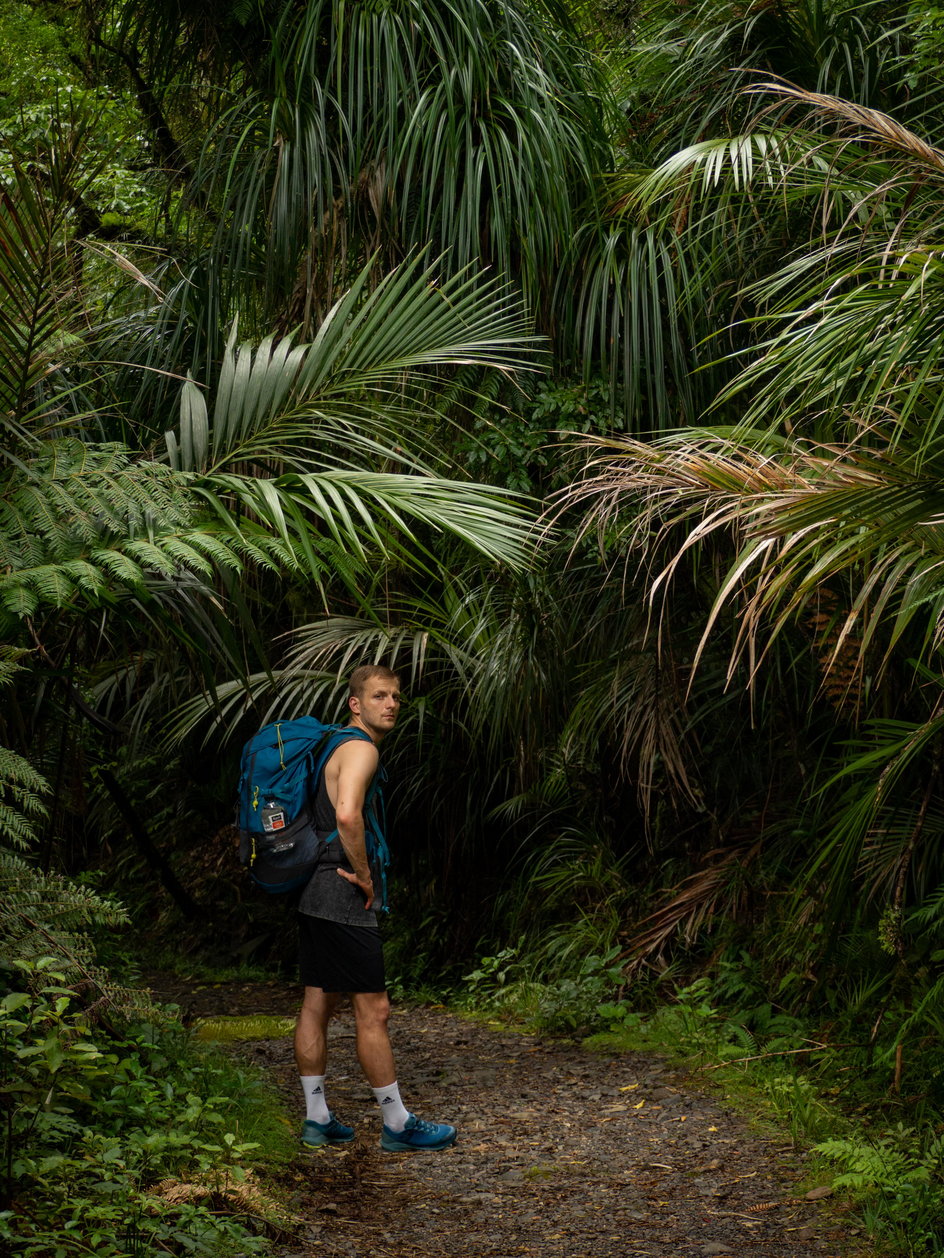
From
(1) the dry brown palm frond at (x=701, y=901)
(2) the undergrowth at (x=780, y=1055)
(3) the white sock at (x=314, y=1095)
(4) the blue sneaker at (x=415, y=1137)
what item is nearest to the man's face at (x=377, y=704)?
(3) the white sock at (x=314, y=1095)

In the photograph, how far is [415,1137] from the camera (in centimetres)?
439

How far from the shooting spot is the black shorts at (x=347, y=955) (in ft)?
14.0

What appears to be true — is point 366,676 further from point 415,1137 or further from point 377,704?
point 415,1137

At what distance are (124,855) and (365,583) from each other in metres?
4.67

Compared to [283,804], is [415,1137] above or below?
below

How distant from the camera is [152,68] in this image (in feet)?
22.8

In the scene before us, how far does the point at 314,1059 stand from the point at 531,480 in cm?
314

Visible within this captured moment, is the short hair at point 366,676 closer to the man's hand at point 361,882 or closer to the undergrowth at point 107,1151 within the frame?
the man's hand at point 361,882

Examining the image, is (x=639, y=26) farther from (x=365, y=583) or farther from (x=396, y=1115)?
(x=396, y=1115)

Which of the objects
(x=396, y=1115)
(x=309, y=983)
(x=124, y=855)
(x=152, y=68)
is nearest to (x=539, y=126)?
(x=152, y=68)

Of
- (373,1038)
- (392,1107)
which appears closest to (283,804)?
(373,1038)

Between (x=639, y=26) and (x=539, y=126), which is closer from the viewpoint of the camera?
(x=539, y=126)

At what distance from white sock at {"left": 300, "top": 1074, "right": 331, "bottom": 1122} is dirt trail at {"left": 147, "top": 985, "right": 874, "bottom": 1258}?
120mm

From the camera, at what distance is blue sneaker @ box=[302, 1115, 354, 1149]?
436 centimetres
